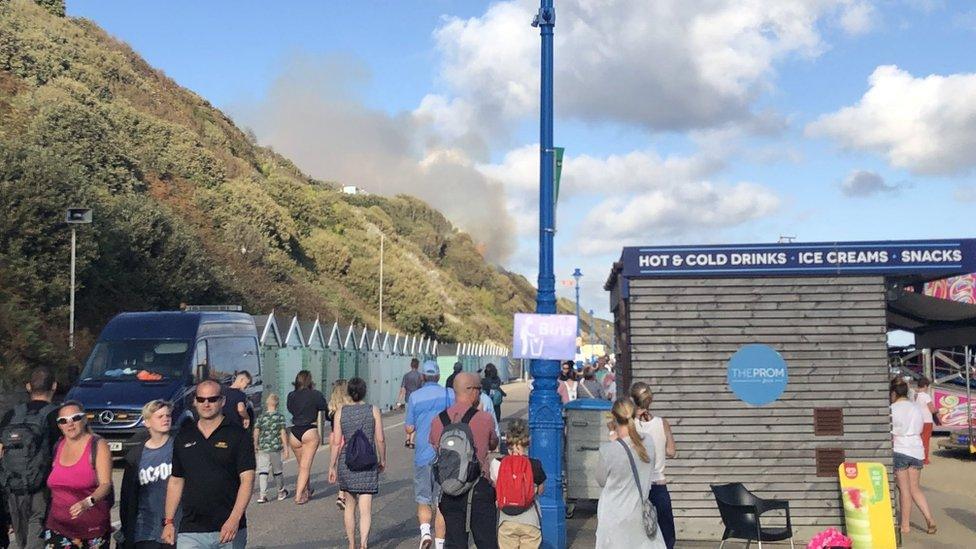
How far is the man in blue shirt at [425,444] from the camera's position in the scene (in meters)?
10.3

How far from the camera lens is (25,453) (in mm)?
8086

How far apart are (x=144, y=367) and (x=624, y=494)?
14.1 metres

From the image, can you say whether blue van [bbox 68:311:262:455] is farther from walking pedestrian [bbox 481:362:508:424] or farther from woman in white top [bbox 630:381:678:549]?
woman in white top [bbox 630:381:678:549]

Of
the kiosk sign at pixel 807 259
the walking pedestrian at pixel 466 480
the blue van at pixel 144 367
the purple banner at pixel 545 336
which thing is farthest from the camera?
the blue van at pixel 144 367

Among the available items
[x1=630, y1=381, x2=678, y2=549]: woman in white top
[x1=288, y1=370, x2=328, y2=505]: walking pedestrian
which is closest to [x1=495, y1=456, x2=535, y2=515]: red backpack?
[x1=630, y1=381, x2=678, y2=549]: woman in white top

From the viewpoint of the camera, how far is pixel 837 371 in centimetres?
1246

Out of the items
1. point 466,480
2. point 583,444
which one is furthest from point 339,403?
point 583,444

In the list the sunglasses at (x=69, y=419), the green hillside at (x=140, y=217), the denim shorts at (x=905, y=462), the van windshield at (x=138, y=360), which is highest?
the green hillside at (x=140, y=217)

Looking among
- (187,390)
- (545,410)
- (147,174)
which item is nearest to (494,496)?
(545,410)

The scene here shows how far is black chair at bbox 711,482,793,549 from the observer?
33.2ft

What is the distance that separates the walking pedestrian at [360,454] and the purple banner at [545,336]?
5.39 ft

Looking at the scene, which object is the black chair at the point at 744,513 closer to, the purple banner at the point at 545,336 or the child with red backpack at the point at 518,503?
the purple banner at the point at 545,336

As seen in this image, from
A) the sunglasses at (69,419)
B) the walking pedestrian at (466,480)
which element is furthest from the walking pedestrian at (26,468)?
the walking pedestrian at (466,480)

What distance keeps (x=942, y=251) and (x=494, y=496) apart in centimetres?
632
